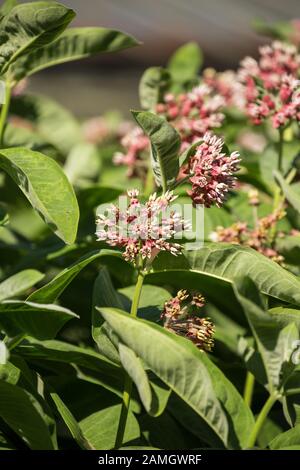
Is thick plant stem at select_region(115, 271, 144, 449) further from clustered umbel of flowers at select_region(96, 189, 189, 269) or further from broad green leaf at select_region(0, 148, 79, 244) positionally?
broad green leaf at select_region(0, 148, 79, 244)

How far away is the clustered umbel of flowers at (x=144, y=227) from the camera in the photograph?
1.41 metres

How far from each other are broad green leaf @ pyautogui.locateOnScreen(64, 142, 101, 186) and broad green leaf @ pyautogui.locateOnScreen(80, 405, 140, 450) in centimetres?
128

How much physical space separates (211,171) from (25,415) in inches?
20.6

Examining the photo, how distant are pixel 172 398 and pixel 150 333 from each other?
0.47 meters

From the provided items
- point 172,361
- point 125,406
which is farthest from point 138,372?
point 125,406

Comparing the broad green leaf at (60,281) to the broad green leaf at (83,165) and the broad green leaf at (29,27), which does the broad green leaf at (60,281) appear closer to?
the broad green leaf at (29,27)

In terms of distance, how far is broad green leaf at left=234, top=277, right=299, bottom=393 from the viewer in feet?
4.05

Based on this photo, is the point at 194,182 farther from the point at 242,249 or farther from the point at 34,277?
the point at 34,277

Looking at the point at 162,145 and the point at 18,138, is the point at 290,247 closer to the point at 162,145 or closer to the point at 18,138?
the point at 162,145

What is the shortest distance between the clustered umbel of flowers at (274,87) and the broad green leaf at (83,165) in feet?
2.47

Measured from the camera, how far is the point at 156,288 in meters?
1.72

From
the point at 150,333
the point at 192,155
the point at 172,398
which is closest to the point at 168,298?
the point at 172,398

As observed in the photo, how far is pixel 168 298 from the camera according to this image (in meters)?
1.65

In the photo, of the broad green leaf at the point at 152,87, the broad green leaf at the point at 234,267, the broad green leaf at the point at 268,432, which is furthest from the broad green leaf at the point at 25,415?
the broad green leaf at the point at 152,87
